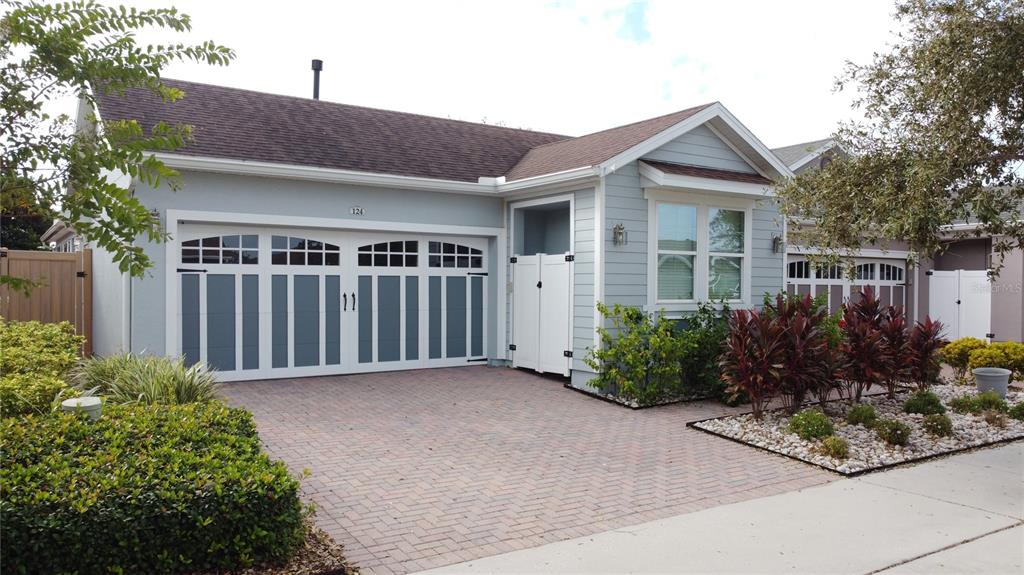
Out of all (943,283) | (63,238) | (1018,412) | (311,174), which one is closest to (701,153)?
(1018,412)

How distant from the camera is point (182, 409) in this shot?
5.72m

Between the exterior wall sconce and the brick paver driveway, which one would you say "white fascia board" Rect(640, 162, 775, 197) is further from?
the brick paver driveway

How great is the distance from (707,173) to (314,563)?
8700 millimetres

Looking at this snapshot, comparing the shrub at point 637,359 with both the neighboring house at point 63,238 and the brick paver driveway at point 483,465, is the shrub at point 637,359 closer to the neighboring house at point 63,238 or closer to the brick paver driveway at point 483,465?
the brick paver driveway at point 483,465

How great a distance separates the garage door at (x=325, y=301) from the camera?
1057cm

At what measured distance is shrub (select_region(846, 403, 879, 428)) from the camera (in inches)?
Result: 325

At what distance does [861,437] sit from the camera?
8.08 metres

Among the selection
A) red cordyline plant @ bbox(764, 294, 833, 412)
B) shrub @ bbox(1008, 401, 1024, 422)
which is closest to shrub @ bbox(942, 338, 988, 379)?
shrub @ bbox(1008, 401, 1024, 422)

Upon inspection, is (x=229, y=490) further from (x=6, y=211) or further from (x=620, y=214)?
(x=620, y=214)

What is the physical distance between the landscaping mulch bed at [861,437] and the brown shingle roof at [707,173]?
3671 millimetres

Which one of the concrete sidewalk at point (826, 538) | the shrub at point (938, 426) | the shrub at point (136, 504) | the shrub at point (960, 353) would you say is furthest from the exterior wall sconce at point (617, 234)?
the shrub at point (136, 504)

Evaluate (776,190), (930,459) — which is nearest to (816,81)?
(776,190)

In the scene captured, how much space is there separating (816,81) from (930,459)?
475 cm

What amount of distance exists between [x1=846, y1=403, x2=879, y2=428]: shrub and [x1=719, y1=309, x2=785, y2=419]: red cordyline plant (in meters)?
0.88
